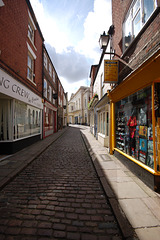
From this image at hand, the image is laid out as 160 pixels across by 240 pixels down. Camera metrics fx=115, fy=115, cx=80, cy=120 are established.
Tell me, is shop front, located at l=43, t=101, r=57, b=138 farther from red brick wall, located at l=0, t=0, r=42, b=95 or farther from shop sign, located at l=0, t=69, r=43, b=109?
red brick wall, located at l=0, t=0, r=42, b=95

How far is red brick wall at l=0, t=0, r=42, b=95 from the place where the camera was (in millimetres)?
5285

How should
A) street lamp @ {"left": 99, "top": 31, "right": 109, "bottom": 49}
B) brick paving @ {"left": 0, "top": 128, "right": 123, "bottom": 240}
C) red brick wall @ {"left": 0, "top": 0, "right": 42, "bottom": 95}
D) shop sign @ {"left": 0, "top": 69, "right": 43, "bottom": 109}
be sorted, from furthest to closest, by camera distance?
1. street lamp @ {"left": 99, "top": 31, "right": 109, "bottom": 49}
2. red brick wall @ {"left": 0, "top": 0, "right": 42, "bottom": 95}
3. shop sign @ {"left": 0, "top": 69, "right": 43, "bottom": 109}
4. brick paving @ {"left": 0, "top": 128, "right": 123, "bottom": 240}

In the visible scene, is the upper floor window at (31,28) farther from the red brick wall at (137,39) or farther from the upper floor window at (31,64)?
the red brick wall at (137,39)

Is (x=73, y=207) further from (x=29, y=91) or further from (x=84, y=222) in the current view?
(x=29, y=91)

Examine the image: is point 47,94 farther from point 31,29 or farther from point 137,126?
point 137,126

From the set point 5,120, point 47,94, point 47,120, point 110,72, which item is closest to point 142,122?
point 110,72

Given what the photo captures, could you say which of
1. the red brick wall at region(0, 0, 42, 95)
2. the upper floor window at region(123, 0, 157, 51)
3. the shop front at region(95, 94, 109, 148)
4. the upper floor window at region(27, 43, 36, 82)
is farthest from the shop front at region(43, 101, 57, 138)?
the upper floor window at region(123, 0, 157, 51)

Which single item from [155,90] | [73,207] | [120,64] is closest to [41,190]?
[73,207]

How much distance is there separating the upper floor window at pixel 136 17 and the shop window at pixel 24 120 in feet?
21.4

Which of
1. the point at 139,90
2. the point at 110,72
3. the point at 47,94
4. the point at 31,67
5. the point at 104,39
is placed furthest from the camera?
the point at 47,94

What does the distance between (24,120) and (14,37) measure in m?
4.67

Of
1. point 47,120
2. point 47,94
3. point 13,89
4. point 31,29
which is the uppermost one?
Answer: point 31,29

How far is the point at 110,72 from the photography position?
5.48m

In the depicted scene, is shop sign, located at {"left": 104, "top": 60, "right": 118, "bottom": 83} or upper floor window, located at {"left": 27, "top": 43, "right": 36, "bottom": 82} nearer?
shop sign, located at {"left": 104, "top": 60, "right": 118, "bottom": 83}
